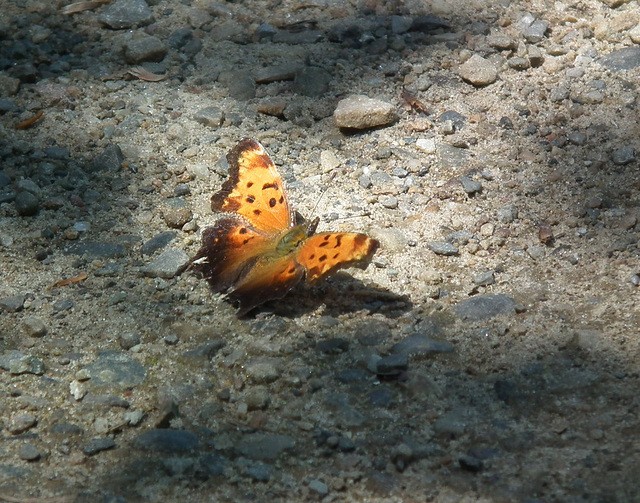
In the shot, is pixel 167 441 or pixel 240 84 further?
pixel 240 84

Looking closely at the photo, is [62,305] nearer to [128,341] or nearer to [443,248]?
[128,341]

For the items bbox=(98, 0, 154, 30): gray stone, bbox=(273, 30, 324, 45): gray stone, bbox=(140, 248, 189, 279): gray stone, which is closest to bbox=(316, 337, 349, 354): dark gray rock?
bbox=(140, 248, 189, 279): gray stone

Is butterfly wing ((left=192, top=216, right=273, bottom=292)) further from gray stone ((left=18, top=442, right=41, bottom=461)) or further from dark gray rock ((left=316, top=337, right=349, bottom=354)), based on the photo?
gray stone ((left=18, top=442, right=41, bottom=461))

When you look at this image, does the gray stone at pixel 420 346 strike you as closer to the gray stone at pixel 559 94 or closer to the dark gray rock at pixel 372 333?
the dark gray rock at pixel 372 333

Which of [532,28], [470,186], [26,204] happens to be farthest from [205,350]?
[532,28]

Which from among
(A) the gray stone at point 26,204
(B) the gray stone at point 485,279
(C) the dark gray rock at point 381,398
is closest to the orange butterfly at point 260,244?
(C) the dark gray rock at point 381,398

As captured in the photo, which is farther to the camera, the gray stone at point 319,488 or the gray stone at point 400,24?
the gray stone at point 400,24
